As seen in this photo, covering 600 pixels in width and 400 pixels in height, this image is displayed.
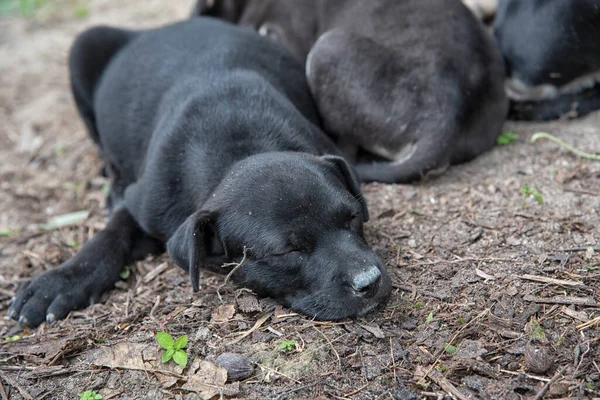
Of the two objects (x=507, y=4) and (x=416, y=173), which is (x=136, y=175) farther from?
(x=507, y=4)

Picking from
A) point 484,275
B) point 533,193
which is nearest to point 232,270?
point 484,275

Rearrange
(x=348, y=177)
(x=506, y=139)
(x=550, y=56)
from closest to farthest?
(x=348, y=177) < (x=506, y=139) < (x=550, y=56)

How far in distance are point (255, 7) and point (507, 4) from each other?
2.59 metres

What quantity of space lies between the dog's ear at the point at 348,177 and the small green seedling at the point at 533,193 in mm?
1227

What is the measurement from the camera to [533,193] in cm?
448

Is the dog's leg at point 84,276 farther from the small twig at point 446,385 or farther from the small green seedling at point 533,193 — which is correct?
the small green seedling at point 533,193

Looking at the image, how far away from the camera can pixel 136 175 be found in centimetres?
525

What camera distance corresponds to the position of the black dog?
194 inches

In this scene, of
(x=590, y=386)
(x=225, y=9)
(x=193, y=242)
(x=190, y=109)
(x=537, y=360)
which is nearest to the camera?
(x=590, y=386)

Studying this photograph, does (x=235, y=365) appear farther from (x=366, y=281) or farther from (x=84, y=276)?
(x=84, y=276)

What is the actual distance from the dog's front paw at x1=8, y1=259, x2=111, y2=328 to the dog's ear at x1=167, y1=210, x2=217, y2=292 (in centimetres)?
97

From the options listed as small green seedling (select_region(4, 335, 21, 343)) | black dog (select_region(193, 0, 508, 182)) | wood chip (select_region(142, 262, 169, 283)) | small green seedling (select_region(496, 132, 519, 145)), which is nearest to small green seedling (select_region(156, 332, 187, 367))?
wood chip (select_region(142, 262, 169, 283))

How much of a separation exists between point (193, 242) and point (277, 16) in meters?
3.82

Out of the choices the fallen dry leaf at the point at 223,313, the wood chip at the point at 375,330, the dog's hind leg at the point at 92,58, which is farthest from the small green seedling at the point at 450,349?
the dog's hind leg at the point at 92,58
